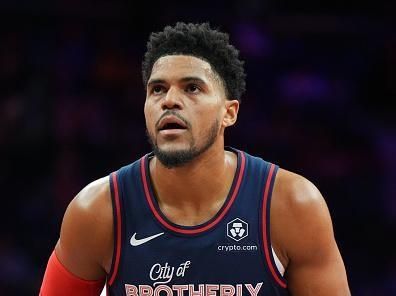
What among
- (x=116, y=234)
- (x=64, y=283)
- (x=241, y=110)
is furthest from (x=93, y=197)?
(x=241, y=110)

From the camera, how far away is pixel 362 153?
20.4 ft

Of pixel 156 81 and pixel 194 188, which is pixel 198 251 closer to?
pixel 194 188

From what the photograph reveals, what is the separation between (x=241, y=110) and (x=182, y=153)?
143 inches

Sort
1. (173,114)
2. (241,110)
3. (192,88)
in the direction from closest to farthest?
1. (173,114)
2. (192,88)
3. (241,110)

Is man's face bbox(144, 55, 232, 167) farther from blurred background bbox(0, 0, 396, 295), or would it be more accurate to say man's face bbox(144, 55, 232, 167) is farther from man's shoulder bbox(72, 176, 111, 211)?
blurred background bbox(0, 0, 396, 295)

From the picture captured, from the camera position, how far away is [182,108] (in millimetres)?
2787

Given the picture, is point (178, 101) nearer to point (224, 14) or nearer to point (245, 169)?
point (245, 169)

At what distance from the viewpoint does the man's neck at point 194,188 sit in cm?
295

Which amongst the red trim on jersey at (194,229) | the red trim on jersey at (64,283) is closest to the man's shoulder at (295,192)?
the red trim on jersey at (194,229)

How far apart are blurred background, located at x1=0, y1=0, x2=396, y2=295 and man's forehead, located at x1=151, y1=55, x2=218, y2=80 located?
317 cm

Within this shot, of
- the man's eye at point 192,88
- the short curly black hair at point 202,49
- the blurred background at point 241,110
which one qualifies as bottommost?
the man's eye at point 192,88

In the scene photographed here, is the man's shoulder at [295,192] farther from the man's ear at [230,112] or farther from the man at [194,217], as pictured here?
the man's ear at [230,112]

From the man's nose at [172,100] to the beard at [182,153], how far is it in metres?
0.13

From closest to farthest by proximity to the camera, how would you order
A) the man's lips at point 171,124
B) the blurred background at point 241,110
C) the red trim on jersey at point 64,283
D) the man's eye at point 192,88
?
the man's lips at point 171,124 → the man's eye at point 192,88 → the red trim on jersey at point 64,283 → the blurred background at point 241,110
